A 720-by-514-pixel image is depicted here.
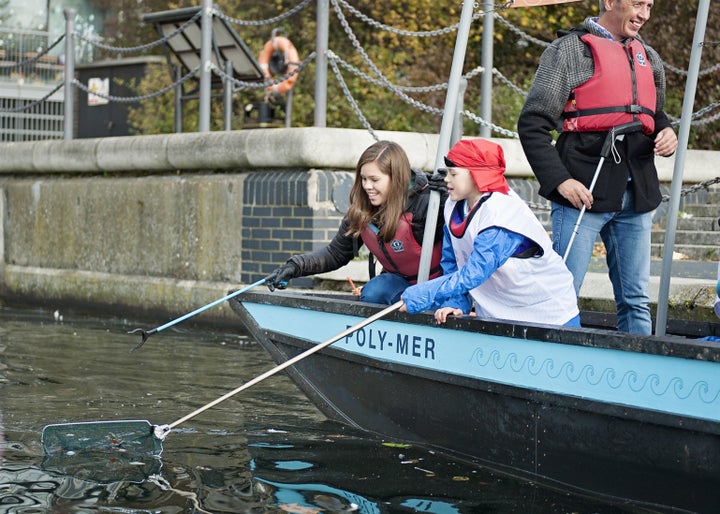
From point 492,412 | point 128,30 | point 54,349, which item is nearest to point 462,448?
point 492,412

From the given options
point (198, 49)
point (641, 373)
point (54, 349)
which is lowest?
point (54, 349)

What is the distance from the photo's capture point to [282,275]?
647cm

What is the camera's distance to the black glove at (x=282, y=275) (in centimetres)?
646

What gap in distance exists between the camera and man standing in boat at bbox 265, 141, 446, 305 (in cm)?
601

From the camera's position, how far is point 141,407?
22.7 ft

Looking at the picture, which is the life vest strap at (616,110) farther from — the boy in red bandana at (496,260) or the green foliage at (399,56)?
the green foliage at (399,56)

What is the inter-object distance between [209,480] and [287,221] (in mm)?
4711

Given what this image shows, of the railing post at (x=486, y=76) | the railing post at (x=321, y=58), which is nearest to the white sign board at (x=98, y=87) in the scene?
the railing post at (x=486, y=76)

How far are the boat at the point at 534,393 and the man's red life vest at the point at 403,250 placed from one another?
14.8 inches

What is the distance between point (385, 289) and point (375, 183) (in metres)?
0.55

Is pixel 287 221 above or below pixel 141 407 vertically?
above

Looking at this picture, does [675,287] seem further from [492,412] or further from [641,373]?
[641,373]

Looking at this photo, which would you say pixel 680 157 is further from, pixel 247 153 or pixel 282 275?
pixel 247 153

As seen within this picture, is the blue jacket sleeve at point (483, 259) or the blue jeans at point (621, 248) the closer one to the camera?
the blue jacket sleeve at point (483, 259)
